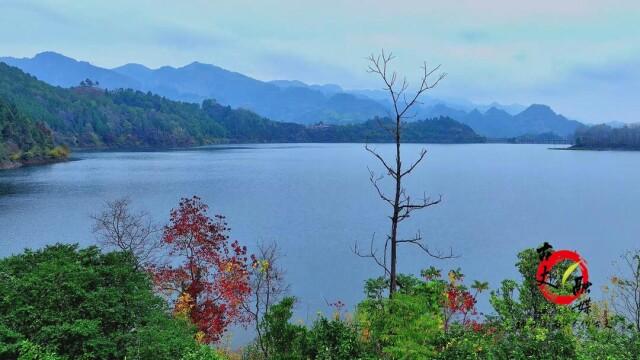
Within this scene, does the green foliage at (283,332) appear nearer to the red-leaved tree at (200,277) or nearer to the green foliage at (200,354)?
the green foliage at (200,354)

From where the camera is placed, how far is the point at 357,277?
31.7 m

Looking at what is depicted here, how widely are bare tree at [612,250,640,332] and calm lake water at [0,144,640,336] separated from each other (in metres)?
3.09

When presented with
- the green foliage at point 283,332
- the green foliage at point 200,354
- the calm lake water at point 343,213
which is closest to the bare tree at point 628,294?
the calm lake water at point 343,213

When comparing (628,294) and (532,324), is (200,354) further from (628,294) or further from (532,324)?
(628,294)

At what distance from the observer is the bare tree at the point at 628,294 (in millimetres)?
13852

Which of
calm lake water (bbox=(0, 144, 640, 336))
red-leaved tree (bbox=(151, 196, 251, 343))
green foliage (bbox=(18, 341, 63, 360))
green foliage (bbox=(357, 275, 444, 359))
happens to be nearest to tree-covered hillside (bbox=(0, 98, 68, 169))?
calm lake water (bbox=(0, 144, 640, 336))

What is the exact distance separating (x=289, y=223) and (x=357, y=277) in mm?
17170

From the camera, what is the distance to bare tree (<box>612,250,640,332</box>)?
13852mm

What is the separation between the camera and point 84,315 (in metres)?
10.3

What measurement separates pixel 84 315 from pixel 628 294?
1082 inches

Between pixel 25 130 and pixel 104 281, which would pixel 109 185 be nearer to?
pixel 25 130

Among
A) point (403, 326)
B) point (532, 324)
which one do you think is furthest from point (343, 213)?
point (403, 326)

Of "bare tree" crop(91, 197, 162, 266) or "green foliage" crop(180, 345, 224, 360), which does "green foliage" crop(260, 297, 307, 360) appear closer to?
"green foliage" crop(180, 345, 224, 360)

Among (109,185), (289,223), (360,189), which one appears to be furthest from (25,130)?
(289,223)
